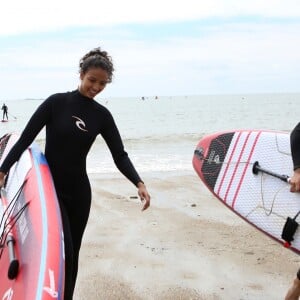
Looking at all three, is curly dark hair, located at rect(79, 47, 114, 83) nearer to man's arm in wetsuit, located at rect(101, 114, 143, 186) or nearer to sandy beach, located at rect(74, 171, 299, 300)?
man's arm in wetsuit, located at rect(101, 114, 143, 186)

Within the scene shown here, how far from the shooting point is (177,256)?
4125 millimetres

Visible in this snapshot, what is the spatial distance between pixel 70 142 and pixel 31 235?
61 cm

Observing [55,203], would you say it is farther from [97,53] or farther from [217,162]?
[217,162]

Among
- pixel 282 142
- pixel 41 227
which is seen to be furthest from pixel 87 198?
pixel 282 142

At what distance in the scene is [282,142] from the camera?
415 centimetres

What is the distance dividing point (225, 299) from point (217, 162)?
1.85 m

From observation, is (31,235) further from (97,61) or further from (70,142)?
(97,61)

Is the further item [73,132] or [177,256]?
[177,256]

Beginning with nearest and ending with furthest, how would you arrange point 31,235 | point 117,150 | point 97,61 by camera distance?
point 31,235, point 97,61, point 117,150

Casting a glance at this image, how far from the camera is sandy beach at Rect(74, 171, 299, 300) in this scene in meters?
3.47

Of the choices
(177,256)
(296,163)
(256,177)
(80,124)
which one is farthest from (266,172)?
(80,124)

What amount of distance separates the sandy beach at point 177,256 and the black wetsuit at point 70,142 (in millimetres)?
899

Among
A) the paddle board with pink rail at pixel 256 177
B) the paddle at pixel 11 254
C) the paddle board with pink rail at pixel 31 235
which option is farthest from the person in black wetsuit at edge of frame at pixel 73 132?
the paddle board with pink rail at pixel 256 177

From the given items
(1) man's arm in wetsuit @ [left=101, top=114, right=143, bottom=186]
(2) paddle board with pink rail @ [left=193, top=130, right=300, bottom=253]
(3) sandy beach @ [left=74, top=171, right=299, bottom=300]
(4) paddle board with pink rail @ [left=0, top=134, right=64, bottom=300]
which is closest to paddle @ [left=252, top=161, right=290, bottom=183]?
(2) paddle board with pink rail @ [left=193, top=130, right=300, bottom=253]
